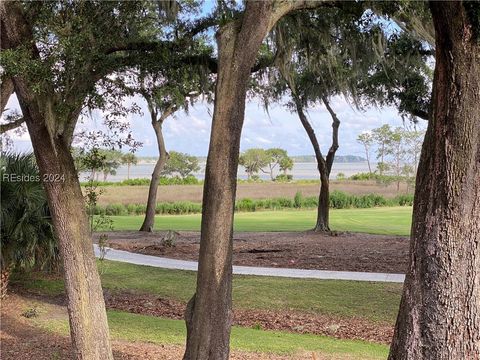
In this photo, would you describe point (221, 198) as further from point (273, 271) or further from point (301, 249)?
point (301, 249)

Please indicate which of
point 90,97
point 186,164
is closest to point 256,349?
point 90,97

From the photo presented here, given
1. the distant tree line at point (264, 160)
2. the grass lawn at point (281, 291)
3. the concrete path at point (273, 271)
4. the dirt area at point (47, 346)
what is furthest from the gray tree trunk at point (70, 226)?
the distant tree line at point (264, 160)

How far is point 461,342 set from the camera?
4227 mm

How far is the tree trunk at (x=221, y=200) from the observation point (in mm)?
4969

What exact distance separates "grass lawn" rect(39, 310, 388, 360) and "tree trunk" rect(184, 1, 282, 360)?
1.82 metres

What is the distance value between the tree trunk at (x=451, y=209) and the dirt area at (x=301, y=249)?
9.05 m

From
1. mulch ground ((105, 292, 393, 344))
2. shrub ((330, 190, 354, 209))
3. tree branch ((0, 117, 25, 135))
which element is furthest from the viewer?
shrub ((330, 190, 354, 209))

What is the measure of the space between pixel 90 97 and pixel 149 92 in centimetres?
217

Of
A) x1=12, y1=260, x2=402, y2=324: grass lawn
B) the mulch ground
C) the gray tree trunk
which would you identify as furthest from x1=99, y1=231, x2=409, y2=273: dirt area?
the gray tree trunk

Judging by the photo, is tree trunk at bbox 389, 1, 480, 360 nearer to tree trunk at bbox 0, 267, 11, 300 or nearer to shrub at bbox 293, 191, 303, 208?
tree trunk at bbox 0, 267, 11, 300

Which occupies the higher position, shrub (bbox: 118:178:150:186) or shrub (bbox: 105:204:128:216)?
shrub (bbox: 118:178:150:186)

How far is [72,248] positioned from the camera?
18.8ft

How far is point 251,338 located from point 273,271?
584 centimetres

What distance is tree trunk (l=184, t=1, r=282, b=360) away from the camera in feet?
16.3
